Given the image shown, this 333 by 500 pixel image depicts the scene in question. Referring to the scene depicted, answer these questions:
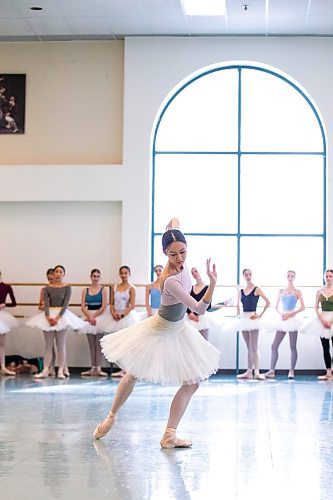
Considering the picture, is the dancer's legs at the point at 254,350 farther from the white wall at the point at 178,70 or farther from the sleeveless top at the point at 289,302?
the white wall at the point at 178,70

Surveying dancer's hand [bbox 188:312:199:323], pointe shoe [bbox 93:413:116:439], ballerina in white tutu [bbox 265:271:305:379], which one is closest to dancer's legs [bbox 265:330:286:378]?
ballerina in white tutu [bbox 265:271:305:379]

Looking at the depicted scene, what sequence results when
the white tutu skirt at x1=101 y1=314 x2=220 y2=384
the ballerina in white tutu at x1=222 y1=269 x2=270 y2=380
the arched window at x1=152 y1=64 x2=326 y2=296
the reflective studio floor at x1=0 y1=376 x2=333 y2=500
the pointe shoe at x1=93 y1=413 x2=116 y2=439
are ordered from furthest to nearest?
the arched window at x1=152 y1=64 x2=326 y2=296, the ballerina in white tutu at x1=222 y1=269 x2=270 y2=380, the pointe shoe at x1=93 y1=413 x2=116 y2=439, the white tutu skirt at x1=101 y1=314 x2=220 y2=384, the reflective studio floor at x1=0 y1=376 x2=333 y2=500

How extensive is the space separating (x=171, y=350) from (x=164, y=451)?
55 cm

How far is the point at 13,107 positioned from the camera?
441 inches

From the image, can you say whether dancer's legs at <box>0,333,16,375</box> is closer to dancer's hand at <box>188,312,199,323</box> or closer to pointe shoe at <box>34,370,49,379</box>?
pointe shoe at <box>34,370,49,379</box>

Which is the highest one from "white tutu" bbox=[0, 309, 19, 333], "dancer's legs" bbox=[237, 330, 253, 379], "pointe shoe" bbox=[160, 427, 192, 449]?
"white tutu" bbox=[0, 309, 19, 333]

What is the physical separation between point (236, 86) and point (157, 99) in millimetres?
1085

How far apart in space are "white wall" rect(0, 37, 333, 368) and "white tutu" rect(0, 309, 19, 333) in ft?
2.77

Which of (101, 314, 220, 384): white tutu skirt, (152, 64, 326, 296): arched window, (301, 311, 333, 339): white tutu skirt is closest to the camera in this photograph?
(101, 314, 220, 384): white tutu skirt

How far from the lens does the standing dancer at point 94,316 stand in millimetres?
10219

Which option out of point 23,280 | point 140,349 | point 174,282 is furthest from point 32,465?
point 23,280

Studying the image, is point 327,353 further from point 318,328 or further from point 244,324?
point 244,324

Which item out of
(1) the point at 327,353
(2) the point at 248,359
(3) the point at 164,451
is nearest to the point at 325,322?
(1) the point at 327,353

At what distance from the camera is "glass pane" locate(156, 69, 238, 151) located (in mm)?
11078
